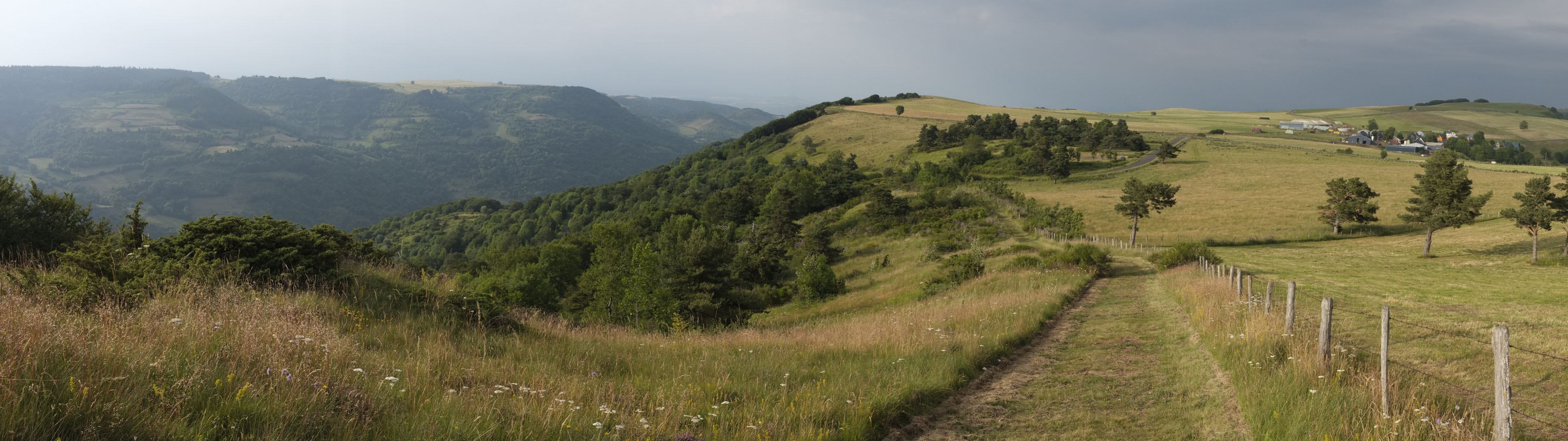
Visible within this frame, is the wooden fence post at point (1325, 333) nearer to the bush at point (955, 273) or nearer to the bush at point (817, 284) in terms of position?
the bush at point (955, 273)

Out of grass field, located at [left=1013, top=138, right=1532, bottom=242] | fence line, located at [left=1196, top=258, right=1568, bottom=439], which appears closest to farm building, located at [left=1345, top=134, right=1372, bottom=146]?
grass field, located at [left=1013, top=138, right=1532, bottom=242]

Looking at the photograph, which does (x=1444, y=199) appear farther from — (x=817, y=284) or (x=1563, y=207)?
(x=817, y=284)

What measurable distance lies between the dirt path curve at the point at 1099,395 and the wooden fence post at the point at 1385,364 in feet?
3.83

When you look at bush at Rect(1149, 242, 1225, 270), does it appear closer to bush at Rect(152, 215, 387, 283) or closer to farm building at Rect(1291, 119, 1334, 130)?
bush at Rect(152, 215, 387, 283)

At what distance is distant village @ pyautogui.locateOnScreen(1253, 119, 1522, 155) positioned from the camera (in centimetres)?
12081

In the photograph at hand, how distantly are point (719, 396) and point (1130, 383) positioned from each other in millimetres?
6095

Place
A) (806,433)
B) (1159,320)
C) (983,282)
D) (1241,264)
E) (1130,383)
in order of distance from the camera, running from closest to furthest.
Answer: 1. (806,433)
2. (1130,383)
3. (1159,320)
4. (983,282)
5. (1241,264)

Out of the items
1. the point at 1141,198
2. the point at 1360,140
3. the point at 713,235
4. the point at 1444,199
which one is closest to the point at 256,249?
the point at 1141,198

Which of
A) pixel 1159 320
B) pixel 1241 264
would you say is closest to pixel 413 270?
pixel 1159 320

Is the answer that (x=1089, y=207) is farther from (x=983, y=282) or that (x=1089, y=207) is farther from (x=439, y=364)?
(x=439, y=364)

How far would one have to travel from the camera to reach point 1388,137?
134625mm

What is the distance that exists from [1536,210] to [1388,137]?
137761 millimetres

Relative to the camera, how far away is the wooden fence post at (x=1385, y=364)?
20.6 feet

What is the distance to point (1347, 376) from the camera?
24.8ft
